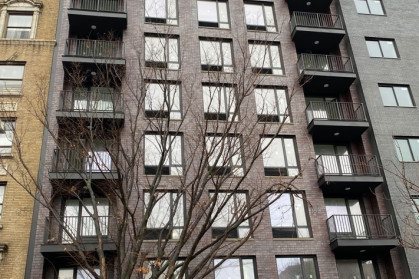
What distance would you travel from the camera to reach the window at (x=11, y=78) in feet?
64.7

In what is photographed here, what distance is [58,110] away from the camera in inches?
727

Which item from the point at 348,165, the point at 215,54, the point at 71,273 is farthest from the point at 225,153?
the point at 215,54

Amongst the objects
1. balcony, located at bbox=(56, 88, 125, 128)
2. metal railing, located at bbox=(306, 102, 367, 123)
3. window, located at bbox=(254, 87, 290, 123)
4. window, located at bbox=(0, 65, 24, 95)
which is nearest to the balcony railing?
window, located at bbox=(0, 65, 24, 95)

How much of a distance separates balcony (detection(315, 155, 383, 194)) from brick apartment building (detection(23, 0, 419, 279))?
2.2 inches

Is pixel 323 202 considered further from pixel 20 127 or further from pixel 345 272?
pixel 20 127

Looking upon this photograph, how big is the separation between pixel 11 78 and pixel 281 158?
1255 centimetres

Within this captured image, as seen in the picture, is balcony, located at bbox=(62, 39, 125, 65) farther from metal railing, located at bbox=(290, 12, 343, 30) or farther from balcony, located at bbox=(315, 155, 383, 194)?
balcony, located at bbox=(315, 155, 383, 194)

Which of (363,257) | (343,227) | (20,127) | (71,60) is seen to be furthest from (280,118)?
(20,127)

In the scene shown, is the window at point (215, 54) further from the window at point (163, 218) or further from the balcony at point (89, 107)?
the window at point (163, 218)

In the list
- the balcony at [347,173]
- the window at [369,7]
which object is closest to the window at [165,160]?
the balcony at [347,173]

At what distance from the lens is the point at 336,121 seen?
66.7 ft

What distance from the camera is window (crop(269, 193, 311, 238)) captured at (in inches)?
730

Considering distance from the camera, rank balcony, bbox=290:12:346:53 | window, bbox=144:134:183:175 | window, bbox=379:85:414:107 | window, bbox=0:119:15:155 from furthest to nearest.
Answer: balcony, bbox=290:12:346:53 < window, bbox=379:85:414:107 < window, bbox=144:134:183:175 < window, bbox=0:119:15:155

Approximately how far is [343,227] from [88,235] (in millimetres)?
10317
